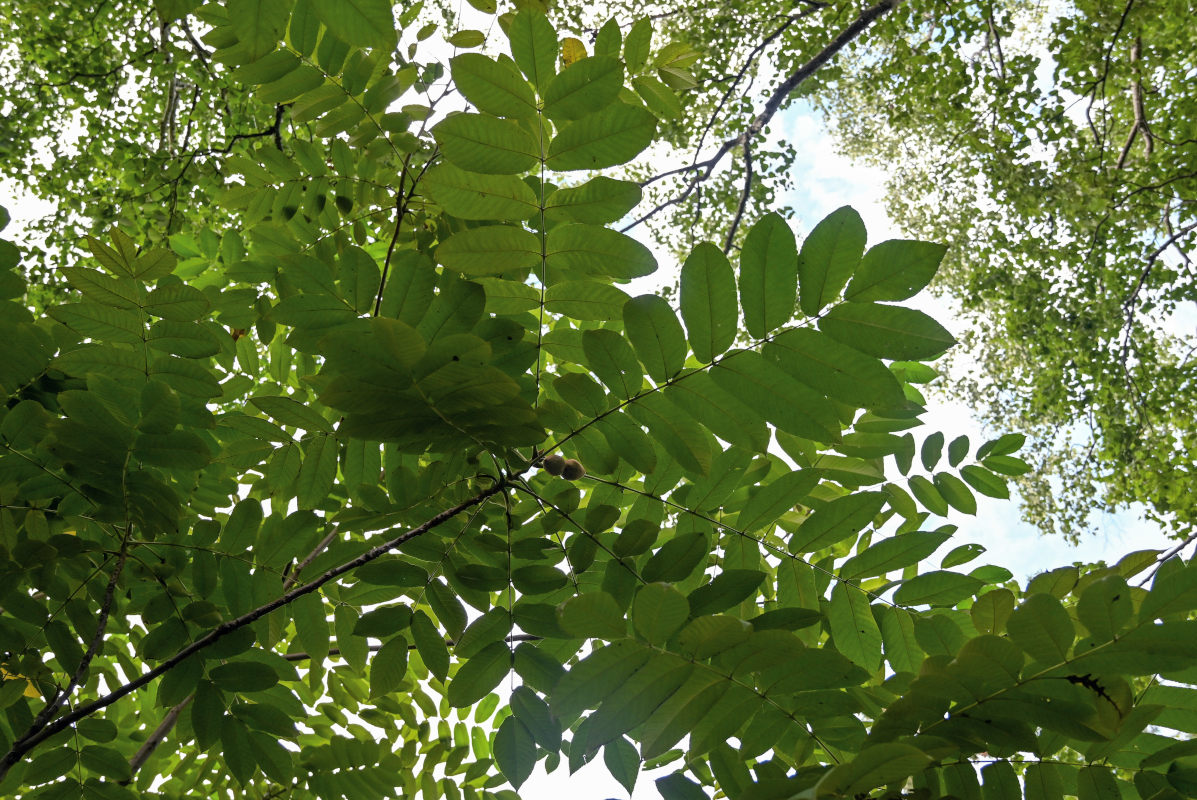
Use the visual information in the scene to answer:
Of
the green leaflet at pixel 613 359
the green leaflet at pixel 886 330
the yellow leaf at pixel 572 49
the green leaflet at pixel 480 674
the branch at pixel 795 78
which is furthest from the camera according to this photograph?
the branch at pixel 795 78

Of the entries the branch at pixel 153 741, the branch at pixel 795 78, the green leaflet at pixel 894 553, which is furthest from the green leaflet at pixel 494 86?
the branch at pixel 795 78

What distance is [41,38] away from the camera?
6871mm

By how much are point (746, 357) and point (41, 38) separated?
28.2ft

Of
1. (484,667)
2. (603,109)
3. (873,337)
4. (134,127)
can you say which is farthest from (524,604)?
(134,127)

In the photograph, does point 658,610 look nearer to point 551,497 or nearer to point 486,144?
point 551,497

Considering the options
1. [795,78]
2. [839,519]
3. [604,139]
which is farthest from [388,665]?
[795,78]

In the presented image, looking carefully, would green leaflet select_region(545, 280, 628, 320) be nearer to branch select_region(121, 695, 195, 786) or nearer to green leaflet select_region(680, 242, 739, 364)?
green leaflet select_region(680, 242, 739, 364)

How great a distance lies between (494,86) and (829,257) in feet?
1.89

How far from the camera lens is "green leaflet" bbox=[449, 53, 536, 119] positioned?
3.65 ft

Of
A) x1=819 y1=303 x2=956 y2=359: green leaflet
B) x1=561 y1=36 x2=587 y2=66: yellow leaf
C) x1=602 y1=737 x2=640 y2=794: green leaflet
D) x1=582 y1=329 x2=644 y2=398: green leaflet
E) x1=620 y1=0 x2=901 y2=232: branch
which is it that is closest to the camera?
x1=819 y1=303 x2=956 y2=359: green leaflet

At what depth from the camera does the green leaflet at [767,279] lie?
3.57ft

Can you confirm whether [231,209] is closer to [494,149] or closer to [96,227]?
[494,149]

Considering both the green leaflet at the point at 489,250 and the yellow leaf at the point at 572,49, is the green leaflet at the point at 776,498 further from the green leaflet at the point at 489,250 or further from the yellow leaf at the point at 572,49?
the yellow leaf at the point at 572,49

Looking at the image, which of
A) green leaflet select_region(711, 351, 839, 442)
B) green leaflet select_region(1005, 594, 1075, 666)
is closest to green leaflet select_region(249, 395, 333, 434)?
green leaflet select_region(711, 351, 839, 442)
